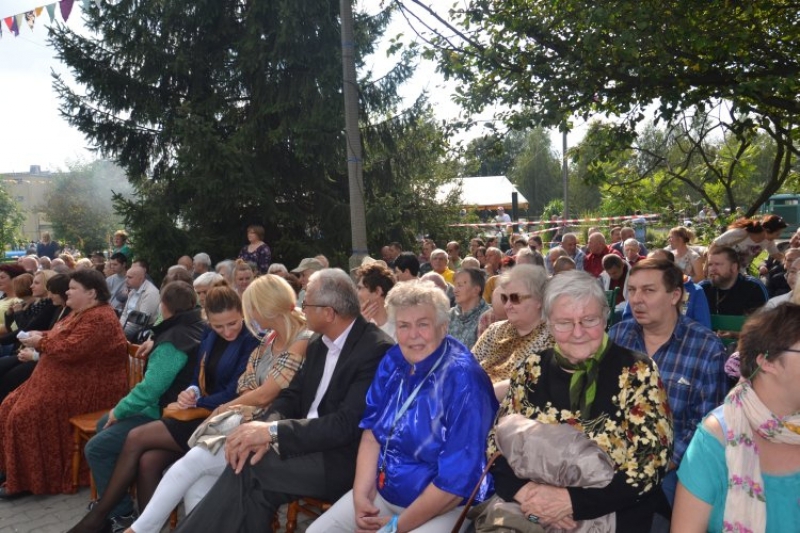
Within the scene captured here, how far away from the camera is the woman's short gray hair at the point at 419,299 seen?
9.92 ft

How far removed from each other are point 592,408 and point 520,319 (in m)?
1.19

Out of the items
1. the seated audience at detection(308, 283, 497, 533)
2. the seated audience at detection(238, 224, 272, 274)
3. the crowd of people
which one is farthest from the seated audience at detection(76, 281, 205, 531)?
the seated audience at detection(238, 224, 272, 274)

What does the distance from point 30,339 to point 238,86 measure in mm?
7593

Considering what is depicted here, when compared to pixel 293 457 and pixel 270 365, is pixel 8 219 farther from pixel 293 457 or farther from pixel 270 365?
pixel 293 457

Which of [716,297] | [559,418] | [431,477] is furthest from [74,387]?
[716,297]

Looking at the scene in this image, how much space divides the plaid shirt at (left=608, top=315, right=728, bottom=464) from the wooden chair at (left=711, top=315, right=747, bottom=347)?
1487mm

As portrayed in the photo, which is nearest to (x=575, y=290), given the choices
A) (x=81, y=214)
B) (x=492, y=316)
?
(x=492, y=316)

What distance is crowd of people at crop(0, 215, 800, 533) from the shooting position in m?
2.03

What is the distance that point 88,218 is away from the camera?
47.2 m

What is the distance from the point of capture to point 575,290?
8.43 feet

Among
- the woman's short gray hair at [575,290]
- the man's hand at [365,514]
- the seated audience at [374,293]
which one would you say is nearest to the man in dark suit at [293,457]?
the man's hand at [365,514]

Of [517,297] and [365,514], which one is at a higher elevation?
[517,297]

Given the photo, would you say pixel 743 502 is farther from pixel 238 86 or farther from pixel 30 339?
pixel 238 86

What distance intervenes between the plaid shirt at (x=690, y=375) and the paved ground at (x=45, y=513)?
2484 mm
